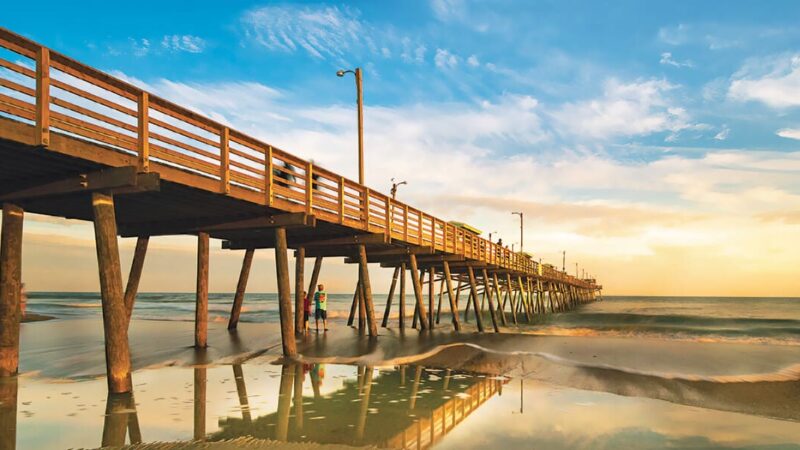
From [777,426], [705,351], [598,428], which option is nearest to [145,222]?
[598,428]


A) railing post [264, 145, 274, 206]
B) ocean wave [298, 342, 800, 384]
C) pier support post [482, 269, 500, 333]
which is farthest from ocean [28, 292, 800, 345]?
railing post [264, 145, 274, 206]

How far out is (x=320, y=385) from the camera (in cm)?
→ 945

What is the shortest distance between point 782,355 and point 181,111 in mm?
17047

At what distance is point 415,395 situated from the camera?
28.6 ft

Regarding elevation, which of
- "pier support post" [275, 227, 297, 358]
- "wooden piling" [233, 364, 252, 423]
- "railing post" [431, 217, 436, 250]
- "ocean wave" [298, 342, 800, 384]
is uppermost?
"railing post" [431, 217, 436, 250]

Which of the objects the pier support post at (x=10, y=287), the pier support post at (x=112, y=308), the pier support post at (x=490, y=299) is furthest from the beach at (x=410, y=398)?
the pier support post at (x=490, y=299)

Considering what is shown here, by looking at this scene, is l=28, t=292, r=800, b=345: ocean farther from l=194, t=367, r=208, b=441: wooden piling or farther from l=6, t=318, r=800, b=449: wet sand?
l=194, t=367, r=208, b=441: wooden piling

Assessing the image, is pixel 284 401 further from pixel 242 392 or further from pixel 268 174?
pixel 268 174

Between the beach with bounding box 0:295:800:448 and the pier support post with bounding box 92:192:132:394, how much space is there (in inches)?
→ 13.2

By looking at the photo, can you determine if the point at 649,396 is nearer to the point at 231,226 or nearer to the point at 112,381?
the point at 112,381

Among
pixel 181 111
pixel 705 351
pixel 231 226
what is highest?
pixel 181 111

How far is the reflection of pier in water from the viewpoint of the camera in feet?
20.0

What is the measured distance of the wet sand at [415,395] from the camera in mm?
6305

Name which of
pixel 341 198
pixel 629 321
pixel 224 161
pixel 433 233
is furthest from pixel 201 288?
pixel 629 321
